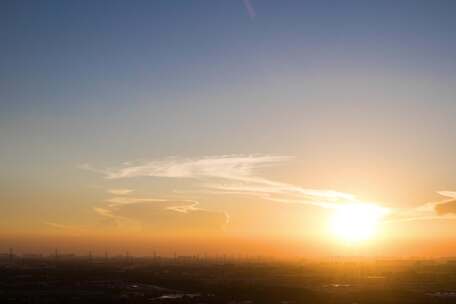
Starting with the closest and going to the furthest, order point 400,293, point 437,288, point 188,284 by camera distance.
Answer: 1. point 400,293
2. point 437,288
3. point 188,284

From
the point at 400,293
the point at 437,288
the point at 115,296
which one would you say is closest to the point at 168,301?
the point at 115,296

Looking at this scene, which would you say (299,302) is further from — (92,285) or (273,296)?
(92,285)

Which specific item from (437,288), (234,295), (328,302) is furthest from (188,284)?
(437,288)

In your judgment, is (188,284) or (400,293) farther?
(188,284)

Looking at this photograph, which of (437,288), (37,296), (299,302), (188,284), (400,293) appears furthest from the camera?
(188,284)

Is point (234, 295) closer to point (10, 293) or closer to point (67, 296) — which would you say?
point (67, 296)

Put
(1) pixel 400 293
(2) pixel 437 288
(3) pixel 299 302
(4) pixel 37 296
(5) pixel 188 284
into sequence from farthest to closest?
(5) pixel 188 284, (2) pixel 437 288, (1) pixel 400 293, (4) pixel 37 296, (3) pixel 299 302

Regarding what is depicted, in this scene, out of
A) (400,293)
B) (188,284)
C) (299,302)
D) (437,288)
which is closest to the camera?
(299,302)

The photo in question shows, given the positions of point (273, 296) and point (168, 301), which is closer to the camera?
point (168, 301)

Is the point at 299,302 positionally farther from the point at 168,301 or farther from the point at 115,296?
the point at 115,296
